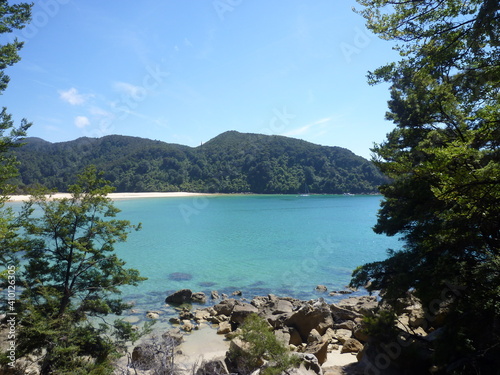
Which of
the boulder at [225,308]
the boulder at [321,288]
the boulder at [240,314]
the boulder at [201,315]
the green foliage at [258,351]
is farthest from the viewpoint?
the boulder at [321,288]

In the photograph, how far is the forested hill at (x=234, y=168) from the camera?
148 meters

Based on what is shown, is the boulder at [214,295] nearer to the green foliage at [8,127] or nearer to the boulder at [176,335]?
the boulder at [176,335]

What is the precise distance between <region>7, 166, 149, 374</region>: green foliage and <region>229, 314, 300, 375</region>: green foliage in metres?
4.42

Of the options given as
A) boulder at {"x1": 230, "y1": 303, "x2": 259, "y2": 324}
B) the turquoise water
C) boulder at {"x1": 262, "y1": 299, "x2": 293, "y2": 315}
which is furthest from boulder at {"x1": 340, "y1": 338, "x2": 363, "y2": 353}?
the turquoise water

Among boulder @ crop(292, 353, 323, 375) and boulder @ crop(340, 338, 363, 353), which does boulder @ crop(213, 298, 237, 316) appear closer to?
boulder @ crop(340, 338, 363, 353)

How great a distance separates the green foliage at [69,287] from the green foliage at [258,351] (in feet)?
14.5

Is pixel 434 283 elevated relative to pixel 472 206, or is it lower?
lower

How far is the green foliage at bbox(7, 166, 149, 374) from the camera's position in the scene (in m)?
9.83

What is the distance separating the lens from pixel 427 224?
8.65 m

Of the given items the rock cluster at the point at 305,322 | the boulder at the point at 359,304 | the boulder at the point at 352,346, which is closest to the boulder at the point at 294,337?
the rock cluster at the point at 305,322

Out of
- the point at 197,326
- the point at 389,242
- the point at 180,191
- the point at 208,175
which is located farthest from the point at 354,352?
A: the point at 208,175

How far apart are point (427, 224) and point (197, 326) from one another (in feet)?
44.5

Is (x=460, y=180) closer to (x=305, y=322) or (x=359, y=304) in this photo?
(x=305, y=322)

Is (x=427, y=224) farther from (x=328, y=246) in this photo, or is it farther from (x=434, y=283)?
(x=328, y=246)
